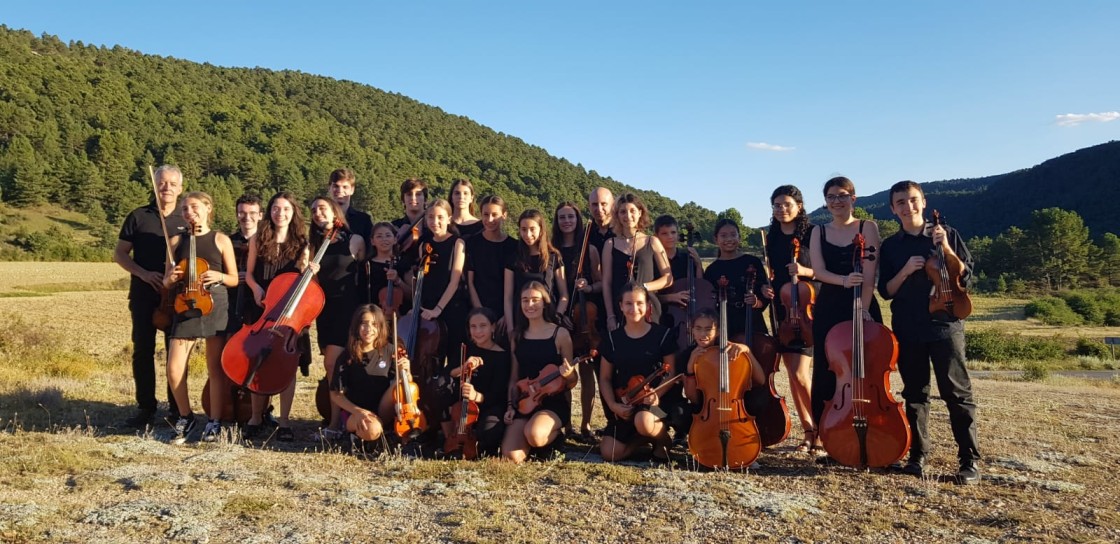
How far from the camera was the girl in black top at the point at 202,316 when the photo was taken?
4879 mm

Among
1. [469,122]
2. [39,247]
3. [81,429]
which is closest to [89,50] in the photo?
[469,122]

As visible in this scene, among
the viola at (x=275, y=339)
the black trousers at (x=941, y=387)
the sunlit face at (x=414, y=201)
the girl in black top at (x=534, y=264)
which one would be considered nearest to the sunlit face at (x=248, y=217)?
the viola at (x=275, y=339)

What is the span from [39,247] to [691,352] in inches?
1645

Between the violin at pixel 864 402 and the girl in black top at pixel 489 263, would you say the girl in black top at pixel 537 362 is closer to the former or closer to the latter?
the girl in black top at pixel 489 263

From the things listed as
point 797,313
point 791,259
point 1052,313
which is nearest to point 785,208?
point 791,259

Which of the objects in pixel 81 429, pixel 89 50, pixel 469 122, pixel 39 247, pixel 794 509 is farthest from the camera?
pixel 469 122

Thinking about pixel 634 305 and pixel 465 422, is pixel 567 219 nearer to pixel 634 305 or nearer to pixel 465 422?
pixel 634 305

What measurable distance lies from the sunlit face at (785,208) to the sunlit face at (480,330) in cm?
230

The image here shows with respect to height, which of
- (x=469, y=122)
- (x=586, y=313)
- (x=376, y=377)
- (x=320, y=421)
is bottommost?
(x=320, y=421)

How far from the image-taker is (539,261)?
522 cm

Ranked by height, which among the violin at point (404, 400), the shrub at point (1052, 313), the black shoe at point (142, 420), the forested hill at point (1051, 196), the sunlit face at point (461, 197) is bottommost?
the shrub at point (1052, 313)

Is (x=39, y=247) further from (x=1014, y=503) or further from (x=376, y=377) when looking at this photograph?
(x=1014, y=503)

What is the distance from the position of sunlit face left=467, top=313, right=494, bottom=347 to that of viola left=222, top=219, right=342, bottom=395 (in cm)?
112

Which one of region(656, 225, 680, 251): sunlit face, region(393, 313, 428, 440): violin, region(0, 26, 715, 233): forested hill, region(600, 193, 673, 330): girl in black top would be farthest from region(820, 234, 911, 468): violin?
region(0, 26, 715, 233): forested hill
